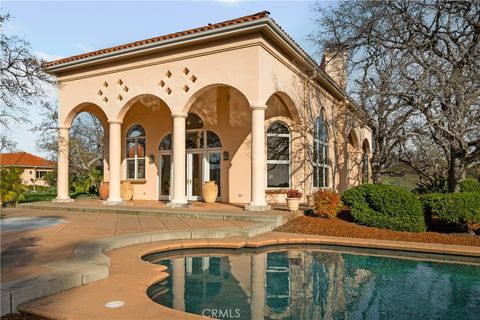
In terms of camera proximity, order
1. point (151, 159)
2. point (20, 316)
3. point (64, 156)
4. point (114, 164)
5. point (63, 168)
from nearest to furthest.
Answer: point (20, 316), point (114, 164), point (64, 156), point (63, 168), point (151, 159)

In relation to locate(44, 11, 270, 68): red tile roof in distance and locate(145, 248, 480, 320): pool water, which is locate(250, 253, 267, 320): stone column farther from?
locate(44, 11, 270, 68): red tile roof in distance

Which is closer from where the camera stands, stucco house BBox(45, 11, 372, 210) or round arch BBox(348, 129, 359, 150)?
stucco house BBox(45, 11, 372, 210)

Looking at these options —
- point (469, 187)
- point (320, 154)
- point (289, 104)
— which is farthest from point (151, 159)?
point (469, 187)

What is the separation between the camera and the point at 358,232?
31.1 feet

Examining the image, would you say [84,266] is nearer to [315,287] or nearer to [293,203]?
[315,287]

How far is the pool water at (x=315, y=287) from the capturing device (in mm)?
4504

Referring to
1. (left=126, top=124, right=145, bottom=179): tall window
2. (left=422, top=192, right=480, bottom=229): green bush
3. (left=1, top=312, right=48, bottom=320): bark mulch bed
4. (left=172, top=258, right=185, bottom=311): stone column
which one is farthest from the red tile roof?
(left=1, top=312, right=48, bottom=320): bark mulch bed

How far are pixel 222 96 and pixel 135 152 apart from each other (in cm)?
518

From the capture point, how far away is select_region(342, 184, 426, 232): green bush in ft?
31.5

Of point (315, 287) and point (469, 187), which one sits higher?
point (469, 187)

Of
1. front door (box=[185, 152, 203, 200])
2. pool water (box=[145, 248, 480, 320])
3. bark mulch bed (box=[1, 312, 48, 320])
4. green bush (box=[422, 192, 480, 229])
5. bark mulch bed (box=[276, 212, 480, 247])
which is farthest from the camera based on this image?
front door (box=[185, 152, 203, 200])

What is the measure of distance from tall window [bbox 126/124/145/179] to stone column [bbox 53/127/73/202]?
8.86 feet

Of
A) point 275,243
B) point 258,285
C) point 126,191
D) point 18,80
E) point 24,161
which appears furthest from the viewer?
point 24,161

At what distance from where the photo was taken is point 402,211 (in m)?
9.73
